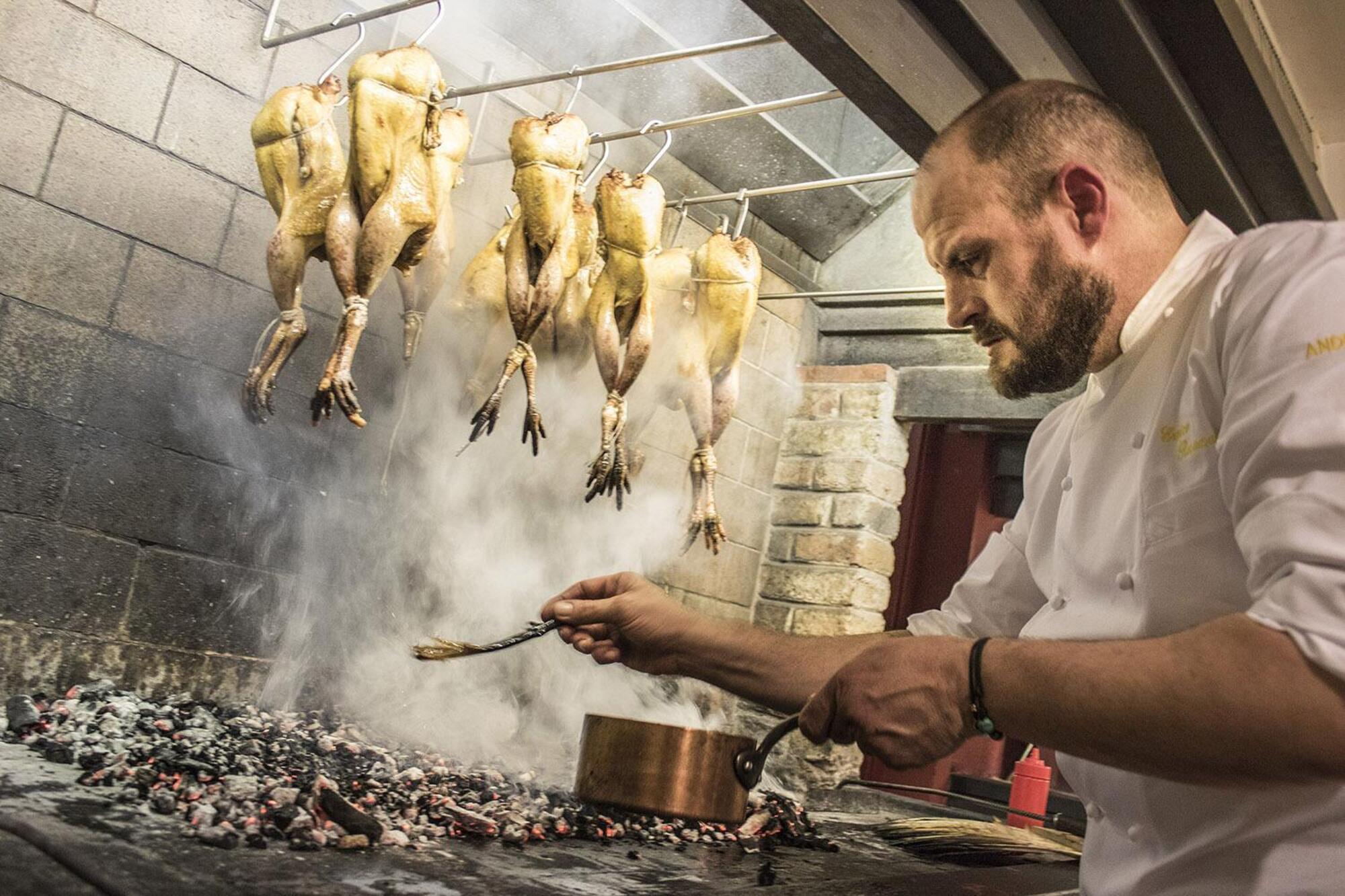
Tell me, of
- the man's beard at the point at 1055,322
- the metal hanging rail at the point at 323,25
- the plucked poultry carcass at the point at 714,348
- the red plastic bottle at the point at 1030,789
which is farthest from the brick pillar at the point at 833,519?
the man's beard at the point at 1055,322

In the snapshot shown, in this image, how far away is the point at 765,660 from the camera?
6.88 ft

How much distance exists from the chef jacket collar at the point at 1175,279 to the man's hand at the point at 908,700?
0.78 m

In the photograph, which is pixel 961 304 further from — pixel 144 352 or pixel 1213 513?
pixel 144 352

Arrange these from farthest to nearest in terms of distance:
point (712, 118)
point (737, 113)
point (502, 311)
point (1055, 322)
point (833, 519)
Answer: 1. point (833, 519)
2. point (502, 311)
3. point (712, 118)
4. point (737, 113)
5. point (1055, 322)

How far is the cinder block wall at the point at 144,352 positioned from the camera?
265 centimetres

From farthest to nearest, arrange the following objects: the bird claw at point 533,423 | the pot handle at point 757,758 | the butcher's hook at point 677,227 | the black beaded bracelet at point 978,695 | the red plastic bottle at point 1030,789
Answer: the butcher's hook at point 677,227
the red plastic bottle at point 1030,789
the bird claw at point 533,423
the pot handle at point 757,758
the black beaded bracelet at point 978,695

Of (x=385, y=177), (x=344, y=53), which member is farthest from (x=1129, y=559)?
(x=344, y=53)

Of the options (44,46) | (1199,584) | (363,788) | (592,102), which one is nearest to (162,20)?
(44,46)

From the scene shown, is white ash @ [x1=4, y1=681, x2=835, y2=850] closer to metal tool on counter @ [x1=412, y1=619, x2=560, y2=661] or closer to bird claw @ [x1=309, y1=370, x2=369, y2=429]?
metal tool on counter @ [x1=412, y1=619, x2=560, y2=661]

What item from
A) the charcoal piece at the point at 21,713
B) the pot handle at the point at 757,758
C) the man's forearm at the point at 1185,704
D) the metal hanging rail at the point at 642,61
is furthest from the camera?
the metal hanging rail at the point at 642,61

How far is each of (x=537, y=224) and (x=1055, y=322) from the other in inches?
62.2

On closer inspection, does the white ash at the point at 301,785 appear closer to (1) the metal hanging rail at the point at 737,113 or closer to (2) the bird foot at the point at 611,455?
(2) the bird foot at the point at 611,455

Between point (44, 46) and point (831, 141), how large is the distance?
303 cm

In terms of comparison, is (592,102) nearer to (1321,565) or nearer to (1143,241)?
(1143,241)
